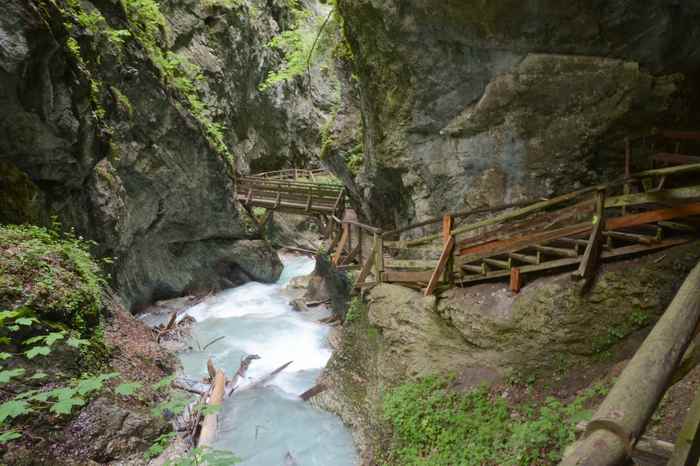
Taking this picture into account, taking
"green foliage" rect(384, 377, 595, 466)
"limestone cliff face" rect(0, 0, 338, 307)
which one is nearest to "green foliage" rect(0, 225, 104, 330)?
"limestone cliff face" rect(0, 0, 338, 307)

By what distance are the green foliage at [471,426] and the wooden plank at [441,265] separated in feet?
5.10

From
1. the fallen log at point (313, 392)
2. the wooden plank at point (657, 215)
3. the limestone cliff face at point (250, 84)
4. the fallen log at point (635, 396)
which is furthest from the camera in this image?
the limestone cliff face at point (250, 84)

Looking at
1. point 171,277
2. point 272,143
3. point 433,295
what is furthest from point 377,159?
point 272,143

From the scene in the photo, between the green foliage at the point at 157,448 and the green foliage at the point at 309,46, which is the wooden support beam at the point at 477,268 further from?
the green foliage at the point at 309,46

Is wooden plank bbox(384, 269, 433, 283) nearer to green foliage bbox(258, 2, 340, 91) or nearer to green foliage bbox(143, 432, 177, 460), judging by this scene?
green foliage bbox(143, 432, 177, 460)

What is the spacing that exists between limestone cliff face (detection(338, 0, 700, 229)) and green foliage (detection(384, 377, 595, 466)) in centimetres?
444

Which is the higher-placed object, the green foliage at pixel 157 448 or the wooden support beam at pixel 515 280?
the wooden support beam at pixel 515 280

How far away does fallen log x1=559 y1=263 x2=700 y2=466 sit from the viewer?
1375mm

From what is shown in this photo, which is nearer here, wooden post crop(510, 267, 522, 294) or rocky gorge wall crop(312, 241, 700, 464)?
rocky gorge wall crop(312, 241, 700, 464)

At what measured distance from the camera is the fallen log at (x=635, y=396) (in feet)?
4.51

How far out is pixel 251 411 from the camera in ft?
28.3

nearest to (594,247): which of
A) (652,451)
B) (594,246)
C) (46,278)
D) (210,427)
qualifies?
(594,246)

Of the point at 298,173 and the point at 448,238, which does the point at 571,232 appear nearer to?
the point at 448,238

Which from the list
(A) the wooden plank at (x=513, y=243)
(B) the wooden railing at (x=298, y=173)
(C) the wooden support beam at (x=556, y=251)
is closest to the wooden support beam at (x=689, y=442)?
(A) the wooden plank at (x=513, y=243)
